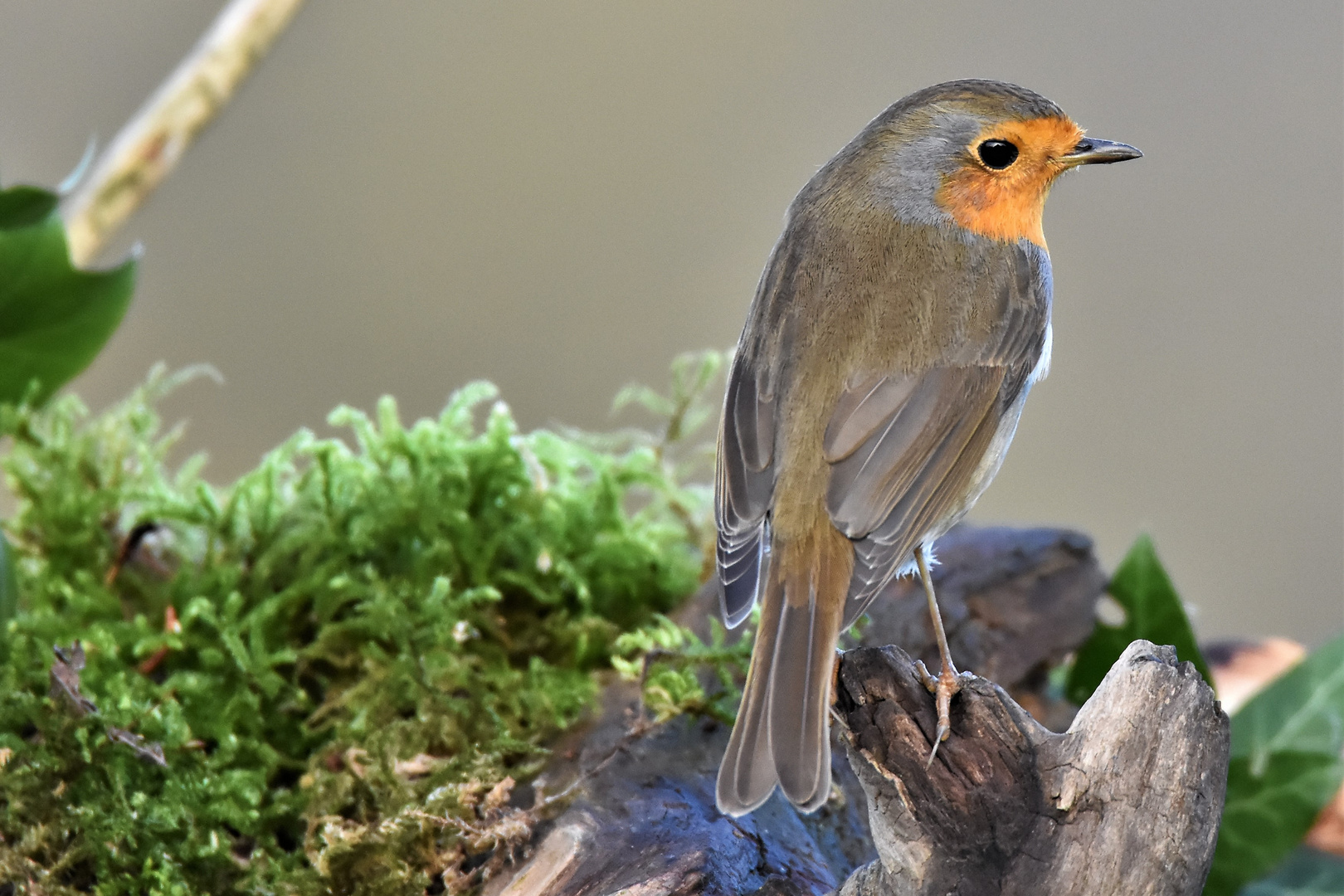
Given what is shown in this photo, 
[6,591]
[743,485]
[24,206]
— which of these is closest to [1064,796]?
[743,485]

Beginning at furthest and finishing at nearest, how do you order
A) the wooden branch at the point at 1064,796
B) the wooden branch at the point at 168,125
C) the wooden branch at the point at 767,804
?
the wooden branch at the point at 168,125, the wooden branch at the point at 767,804, the wooden branch at the point at 1064,796

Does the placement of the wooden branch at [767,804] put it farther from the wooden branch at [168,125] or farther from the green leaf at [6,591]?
the wooden branch at [168,125]

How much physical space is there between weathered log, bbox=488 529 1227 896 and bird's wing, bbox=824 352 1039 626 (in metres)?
0.16

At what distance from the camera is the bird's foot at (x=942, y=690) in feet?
3.92

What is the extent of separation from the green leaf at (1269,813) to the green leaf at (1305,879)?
23 mm

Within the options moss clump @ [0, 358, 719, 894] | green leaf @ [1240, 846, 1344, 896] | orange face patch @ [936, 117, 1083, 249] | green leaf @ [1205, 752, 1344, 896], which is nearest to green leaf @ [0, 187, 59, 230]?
moss clump @ [0, 358, 719, 894]

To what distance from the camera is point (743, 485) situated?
59.9 inches

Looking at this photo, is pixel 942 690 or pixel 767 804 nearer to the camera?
pixel 942 690

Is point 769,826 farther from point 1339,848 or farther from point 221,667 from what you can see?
point 1339,848

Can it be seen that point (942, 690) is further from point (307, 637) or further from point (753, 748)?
point (307, 637)

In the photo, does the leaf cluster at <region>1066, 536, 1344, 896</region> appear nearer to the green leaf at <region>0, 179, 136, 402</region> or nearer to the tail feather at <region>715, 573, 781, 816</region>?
the tail feather at <region>715, 573, 781, 816</region>

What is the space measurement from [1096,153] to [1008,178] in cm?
13

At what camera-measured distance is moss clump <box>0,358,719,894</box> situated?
1.41 metres

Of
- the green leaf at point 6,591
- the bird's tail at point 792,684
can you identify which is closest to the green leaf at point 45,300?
the green leaf at point 6,591
